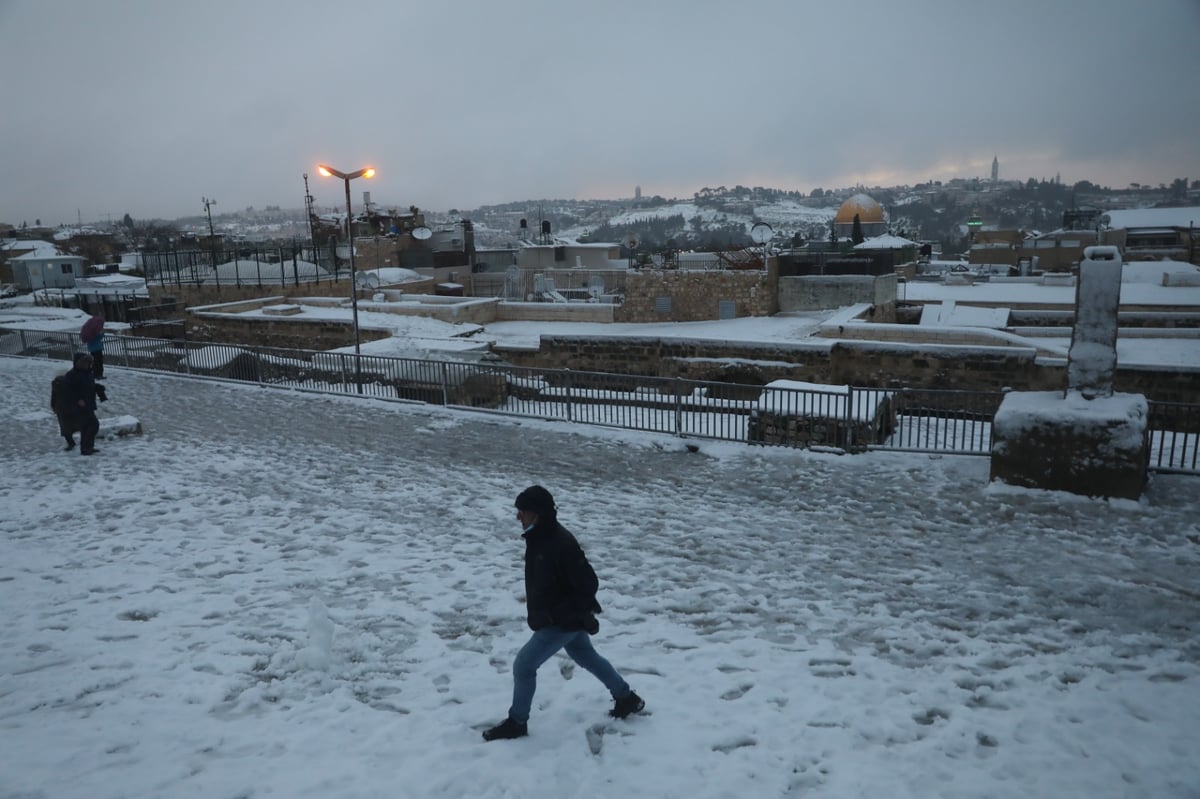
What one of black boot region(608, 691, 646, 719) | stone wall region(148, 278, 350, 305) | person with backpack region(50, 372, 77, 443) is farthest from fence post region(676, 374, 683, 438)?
stone wall region(148, 278, 350, 305)

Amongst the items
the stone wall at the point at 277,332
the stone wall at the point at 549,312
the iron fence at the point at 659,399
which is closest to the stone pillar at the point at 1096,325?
the iron fence at the point at 659,399

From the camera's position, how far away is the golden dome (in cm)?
5938

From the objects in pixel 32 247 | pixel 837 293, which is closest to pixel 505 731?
pixel 837 293

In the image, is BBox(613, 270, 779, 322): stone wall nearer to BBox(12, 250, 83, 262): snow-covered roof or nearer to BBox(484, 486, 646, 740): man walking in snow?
BBox(484, 486, 646, 740): man walking in snow

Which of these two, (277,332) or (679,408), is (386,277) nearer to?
(277,332)

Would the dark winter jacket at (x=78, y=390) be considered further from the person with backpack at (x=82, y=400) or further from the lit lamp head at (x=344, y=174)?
the lit lamp head at (x=344, y=174)

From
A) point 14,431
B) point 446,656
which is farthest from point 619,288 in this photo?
point 446,656

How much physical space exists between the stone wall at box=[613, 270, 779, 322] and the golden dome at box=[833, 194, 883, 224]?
35066 mm

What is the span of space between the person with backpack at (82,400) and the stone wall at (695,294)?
19392 mm

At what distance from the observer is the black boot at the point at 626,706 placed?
204 inches

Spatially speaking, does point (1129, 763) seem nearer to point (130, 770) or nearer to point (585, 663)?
point (585, 663)

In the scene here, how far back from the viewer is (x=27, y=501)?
10008 mm

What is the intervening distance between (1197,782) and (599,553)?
5.19 meters

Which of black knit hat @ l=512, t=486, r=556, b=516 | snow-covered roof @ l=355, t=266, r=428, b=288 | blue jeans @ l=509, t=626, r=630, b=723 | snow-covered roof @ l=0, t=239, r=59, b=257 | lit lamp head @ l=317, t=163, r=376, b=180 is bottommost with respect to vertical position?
blue jeans @ l=509, t=626, r=630, b=723
